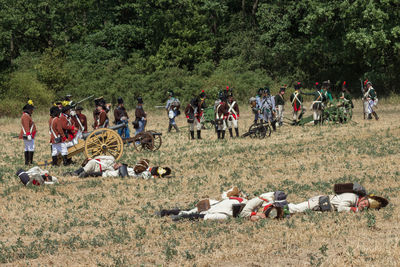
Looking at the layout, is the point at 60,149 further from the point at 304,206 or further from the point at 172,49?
the point at 172,49

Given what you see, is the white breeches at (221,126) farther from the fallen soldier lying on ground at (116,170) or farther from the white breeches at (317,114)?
the fallen soldier lying on ground at (116,170)

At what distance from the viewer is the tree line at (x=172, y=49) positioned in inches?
1491

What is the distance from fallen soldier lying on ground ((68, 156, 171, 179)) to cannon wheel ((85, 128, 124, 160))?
5.69 ft

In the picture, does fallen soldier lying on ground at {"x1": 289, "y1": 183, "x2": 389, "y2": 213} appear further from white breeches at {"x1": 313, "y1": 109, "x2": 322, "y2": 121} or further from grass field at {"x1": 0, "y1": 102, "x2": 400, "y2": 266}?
white breeches at {"x1": 313, "y1": 109, "x2": 322, "y2": 121}

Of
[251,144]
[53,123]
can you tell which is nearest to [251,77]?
[251,144]

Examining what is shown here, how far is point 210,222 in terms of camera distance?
908cm

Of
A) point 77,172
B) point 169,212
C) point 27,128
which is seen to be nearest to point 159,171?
point 77,172

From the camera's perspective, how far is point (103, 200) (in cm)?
1112

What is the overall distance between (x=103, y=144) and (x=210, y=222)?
718cm

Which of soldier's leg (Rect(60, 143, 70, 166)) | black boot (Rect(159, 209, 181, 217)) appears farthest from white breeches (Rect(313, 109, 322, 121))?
black boot (Rect(159, 209, 181, 217))

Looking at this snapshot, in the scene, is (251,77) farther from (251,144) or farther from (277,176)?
(277,176)

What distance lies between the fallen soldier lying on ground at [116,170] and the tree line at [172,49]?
24097 millimetres

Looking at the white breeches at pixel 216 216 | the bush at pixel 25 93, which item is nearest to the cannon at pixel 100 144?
the white breeches at pixel 216 216

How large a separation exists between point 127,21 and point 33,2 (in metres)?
7.91
